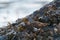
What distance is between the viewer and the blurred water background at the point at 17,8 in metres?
8.66

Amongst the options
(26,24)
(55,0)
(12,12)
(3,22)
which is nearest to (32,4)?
(12,12)

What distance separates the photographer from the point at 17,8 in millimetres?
10023

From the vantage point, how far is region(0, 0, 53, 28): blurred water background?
28.4 feet

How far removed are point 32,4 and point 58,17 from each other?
537 cm

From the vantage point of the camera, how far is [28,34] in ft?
15.6

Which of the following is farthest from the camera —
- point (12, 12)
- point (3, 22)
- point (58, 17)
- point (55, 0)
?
point (12, 12)

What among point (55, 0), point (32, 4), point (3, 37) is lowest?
point (32, 4)

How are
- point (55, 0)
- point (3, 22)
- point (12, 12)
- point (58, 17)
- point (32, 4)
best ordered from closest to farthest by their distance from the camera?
point (58, 17), point (55, 0), point (3, 22), point (12, 12), point (32, 4)

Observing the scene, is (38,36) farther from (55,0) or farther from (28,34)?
(55,0)

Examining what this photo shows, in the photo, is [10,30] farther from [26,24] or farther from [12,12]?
[12,12]

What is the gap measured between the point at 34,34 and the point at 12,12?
4633mm

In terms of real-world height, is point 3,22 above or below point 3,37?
below

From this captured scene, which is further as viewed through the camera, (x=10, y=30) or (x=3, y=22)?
(x=3, y=22)

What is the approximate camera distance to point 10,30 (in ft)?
17.1
